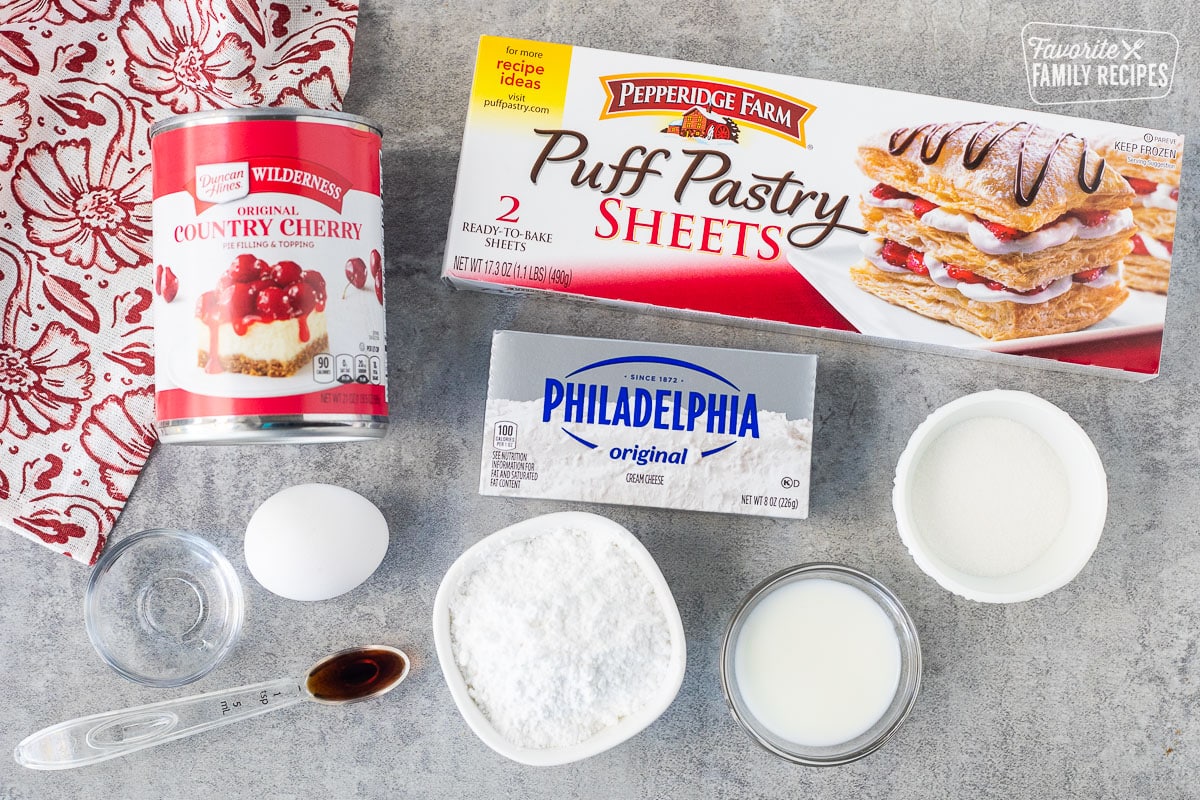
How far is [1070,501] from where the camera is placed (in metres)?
1.01

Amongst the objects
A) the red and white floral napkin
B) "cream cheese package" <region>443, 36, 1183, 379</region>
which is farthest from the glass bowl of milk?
the red and white floral napkin

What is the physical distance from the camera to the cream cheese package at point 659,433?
1.01m

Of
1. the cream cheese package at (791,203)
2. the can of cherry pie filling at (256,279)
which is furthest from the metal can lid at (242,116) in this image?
the cream cheese package at (791,203)

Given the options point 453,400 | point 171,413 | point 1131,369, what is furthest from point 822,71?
point 171,413

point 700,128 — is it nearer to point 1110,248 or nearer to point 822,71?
point 822,71

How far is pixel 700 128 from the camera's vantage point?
1.02 m

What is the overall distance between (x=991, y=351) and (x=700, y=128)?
0.45 metres

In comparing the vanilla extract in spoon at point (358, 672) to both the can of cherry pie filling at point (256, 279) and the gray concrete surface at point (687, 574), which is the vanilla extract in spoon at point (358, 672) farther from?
the can of cherry pie filling at point (256, 279)

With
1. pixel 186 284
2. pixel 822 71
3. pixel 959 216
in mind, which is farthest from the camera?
pixel 822 71

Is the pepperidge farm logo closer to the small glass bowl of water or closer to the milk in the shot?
the milk

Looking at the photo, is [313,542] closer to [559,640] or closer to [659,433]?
[559,640]

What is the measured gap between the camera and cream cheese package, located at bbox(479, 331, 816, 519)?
1013mm

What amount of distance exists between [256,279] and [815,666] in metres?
0.77

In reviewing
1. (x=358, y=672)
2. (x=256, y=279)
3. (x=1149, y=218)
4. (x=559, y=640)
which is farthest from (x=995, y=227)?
(x=358, y=672)
